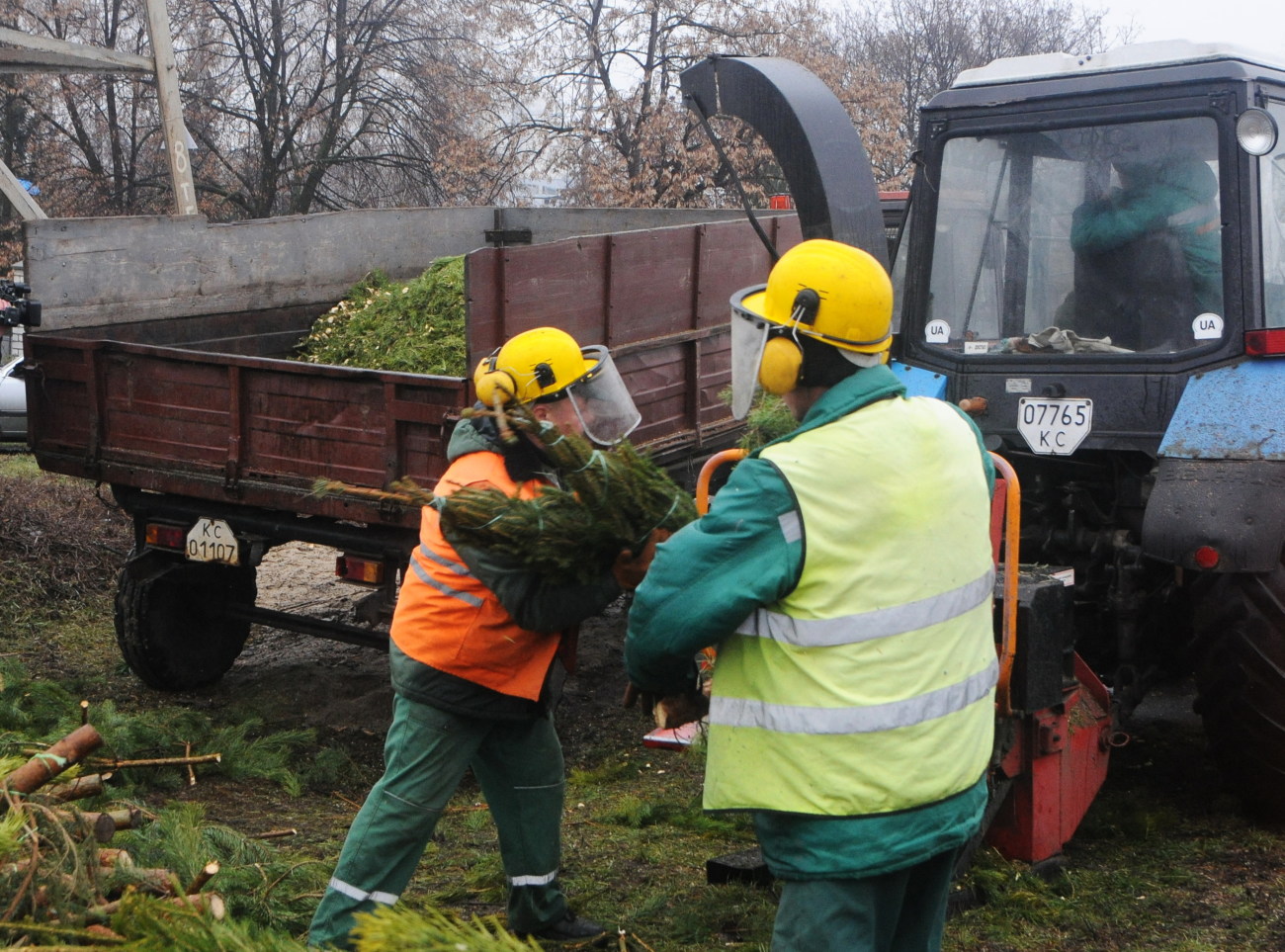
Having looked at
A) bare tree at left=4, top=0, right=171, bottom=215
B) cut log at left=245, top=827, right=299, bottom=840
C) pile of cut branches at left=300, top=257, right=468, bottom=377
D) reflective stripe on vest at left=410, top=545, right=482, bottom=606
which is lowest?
cut log at left=245, top=827, right=299, bottom=840

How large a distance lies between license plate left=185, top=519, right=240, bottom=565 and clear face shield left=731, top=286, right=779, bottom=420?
4.07 meters

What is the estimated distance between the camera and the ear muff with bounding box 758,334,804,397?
2.58 m

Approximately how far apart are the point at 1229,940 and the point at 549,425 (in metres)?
2.49

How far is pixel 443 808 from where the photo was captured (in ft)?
11.9

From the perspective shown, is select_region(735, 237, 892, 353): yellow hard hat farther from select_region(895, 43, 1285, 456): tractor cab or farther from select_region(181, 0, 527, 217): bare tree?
select_region(181, 0, 527, 217): bare tree

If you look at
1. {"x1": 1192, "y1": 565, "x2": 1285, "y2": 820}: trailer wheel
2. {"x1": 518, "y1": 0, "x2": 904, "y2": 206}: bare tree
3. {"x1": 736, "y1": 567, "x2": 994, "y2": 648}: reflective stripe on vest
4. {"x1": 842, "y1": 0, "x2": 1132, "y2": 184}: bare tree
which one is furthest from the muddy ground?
{"x1": 842, "y1": 0, "x2": 1132, "y2": 184}: bare tree

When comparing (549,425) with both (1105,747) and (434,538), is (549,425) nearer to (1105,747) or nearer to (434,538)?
(434,538)

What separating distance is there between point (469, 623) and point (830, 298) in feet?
4.78

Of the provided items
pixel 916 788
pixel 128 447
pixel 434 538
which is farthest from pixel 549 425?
pixel 128 447

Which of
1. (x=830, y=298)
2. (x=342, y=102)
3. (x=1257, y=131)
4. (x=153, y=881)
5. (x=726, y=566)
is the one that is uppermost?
(x=342, y=102)

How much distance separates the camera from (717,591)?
2.43 metres

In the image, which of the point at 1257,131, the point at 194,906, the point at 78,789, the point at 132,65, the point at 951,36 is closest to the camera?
the point at 194,906

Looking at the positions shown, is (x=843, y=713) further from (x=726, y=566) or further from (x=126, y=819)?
(x=126, y=819)

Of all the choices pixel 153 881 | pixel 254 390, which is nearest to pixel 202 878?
pixel 153 881
